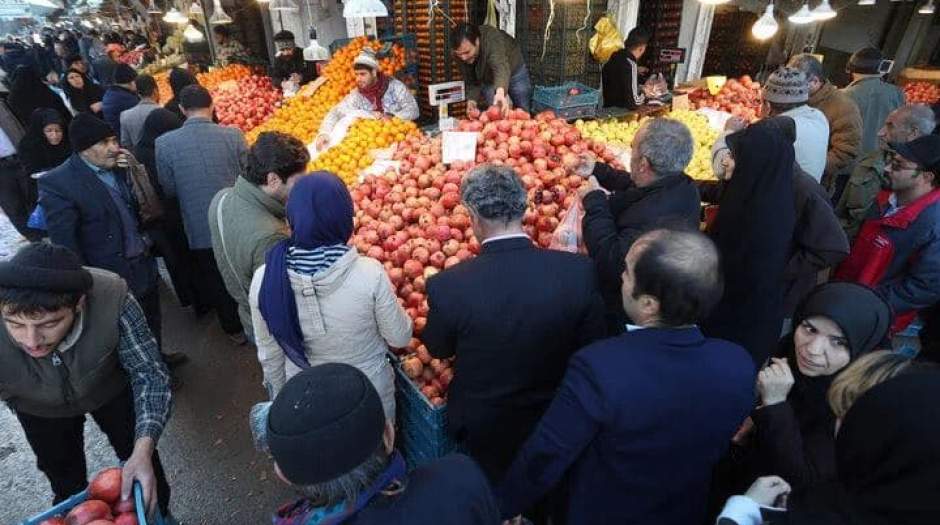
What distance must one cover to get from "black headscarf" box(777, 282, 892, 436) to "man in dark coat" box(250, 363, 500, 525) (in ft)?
4.23

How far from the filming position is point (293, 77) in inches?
303

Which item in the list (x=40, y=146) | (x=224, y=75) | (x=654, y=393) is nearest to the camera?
(x=654, y=393)

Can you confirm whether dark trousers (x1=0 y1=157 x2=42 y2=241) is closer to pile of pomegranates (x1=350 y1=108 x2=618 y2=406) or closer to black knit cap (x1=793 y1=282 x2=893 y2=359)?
pile of pomegranates (x1=350 y1=108 x2=618 y2=406)

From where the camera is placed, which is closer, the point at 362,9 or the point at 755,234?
the point at 755,234

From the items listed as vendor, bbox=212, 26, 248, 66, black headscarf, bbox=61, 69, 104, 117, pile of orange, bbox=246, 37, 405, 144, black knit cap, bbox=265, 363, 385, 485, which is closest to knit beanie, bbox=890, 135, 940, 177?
black knit cap, bbox=265, 363, 385, 485

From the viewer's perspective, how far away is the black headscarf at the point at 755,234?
87.3 inches

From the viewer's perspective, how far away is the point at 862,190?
3.33 meters

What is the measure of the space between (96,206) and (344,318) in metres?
2.16

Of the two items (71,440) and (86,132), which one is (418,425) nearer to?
(71,440)

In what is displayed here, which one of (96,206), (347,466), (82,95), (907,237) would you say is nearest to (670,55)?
(907,237)

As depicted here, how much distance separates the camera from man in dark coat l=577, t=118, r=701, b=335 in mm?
2111

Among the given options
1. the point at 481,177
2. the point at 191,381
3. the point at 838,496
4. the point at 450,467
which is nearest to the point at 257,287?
the point at 481,177

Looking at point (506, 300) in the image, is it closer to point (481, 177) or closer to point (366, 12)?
point (481, 177)

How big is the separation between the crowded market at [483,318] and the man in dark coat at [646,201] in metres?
0.01
